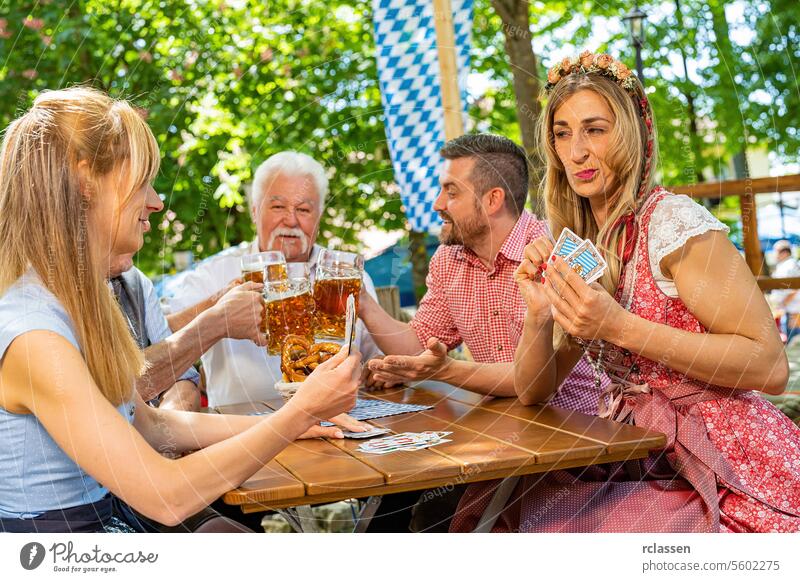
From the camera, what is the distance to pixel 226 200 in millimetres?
3648

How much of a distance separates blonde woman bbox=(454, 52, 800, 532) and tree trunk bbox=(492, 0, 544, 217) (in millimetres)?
857

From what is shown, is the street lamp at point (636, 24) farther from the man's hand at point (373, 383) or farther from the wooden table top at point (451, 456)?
the wooden table top at point (451, 456)

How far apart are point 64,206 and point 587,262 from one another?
1094mm

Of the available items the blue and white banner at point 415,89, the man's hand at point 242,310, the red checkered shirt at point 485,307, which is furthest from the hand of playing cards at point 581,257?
the blue and white banner at point 415,89

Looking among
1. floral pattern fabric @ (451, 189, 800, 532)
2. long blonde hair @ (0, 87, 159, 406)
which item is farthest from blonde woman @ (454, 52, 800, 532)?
long blonde hair @ (0, 87, 159, 406)

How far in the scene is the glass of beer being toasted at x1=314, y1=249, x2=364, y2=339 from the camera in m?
2.12

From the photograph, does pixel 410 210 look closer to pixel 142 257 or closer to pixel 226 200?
pixel 226 200

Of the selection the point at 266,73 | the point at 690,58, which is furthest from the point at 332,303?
the point at 690,58

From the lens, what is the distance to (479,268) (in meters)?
2.88

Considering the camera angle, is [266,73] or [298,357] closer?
[298,357]

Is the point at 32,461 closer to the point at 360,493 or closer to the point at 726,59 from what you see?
the point at 360,493

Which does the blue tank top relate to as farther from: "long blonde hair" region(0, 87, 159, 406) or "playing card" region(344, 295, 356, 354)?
"playing card" region(344, 295, 356, 354)

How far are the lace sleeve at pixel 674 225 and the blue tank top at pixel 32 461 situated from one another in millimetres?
1238
